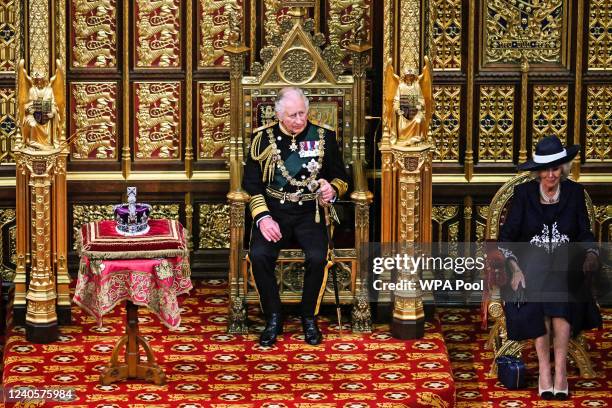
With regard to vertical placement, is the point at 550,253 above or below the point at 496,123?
below

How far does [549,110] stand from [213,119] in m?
2.36

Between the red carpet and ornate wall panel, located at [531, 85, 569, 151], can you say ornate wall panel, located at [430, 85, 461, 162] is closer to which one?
ornate wall panel, located at [531, 85, 569, 151]

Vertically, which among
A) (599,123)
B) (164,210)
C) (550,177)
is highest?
(599,123)

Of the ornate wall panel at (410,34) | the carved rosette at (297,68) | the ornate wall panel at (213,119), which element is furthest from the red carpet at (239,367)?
the ornate wall panel at (410,34)

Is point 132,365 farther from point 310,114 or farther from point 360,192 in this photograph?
point 310,114

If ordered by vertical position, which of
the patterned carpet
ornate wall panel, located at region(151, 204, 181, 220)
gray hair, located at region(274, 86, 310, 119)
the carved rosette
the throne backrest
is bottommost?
the patterned carpet

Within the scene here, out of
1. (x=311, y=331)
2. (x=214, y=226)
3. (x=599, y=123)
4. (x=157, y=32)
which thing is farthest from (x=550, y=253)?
(x=157, y=32)

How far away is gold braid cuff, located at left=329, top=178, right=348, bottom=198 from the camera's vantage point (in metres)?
11.6

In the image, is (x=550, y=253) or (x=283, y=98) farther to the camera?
(x=283, y=98)

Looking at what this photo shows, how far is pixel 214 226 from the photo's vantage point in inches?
504

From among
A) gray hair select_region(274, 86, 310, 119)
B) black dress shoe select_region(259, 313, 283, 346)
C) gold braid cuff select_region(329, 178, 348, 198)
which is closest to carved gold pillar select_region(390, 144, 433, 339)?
gold braid cuff select_region(329, 178, 348, 198)

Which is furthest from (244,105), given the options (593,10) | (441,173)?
(593,10)

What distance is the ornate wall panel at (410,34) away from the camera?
11.6 meters

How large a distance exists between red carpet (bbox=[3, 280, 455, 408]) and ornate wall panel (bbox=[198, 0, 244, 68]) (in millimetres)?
1880
